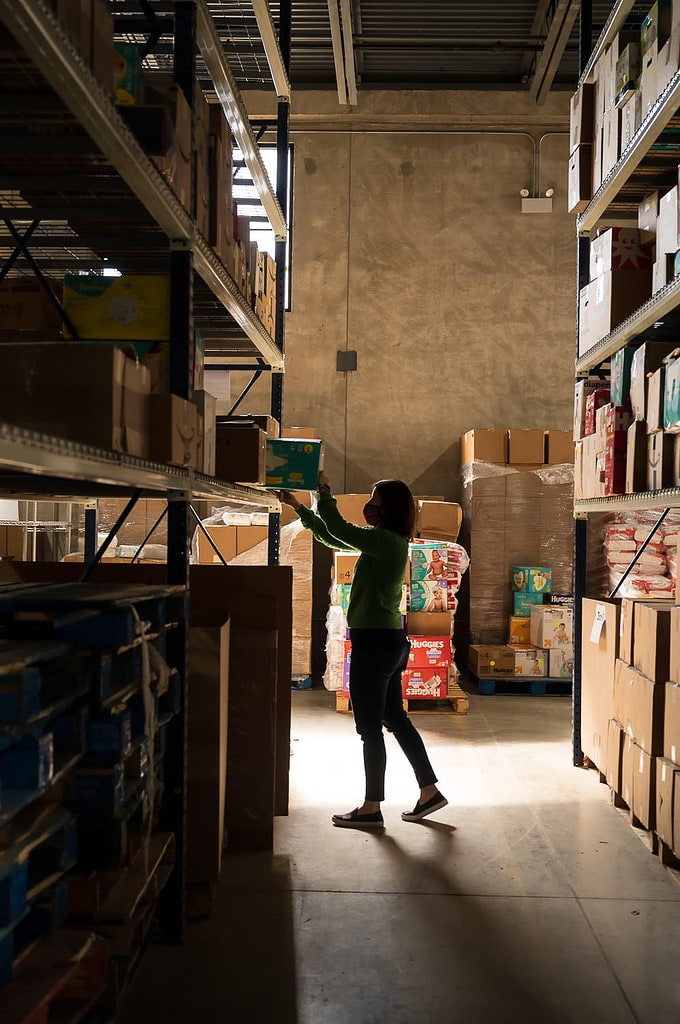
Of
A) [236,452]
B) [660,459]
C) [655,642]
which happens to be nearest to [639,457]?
[660,459]

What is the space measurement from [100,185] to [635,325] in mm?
2741

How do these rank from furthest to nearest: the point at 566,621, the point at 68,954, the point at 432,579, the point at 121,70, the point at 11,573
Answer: the point at 566,621, the point at 432,579, the point at 11,573, the point at 121,70, the point at 68,954

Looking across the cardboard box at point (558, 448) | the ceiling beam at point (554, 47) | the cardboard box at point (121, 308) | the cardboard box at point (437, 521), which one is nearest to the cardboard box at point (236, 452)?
the cardboard box at point (121, 308)

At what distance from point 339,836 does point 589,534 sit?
448cm

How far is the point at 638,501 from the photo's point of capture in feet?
13.9

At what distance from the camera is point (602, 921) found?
11.0ft

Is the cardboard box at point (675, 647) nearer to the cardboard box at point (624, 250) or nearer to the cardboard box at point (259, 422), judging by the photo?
the cardboard box at point (259, 422)

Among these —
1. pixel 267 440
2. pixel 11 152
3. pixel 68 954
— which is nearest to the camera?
pixel 68 954

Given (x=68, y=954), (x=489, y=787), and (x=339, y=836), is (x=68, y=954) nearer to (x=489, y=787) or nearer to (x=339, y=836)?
(x=339, y=836)

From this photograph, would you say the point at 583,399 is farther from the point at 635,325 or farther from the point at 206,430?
the point at 206,430

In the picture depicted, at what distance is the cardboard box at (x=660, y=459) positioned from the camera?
3924mm

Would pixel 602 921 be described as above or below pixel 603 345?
below

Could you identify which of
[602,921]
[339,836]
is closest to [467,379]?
[339,836]

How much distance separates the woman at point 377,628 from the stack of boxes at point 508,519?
4.03 metres
